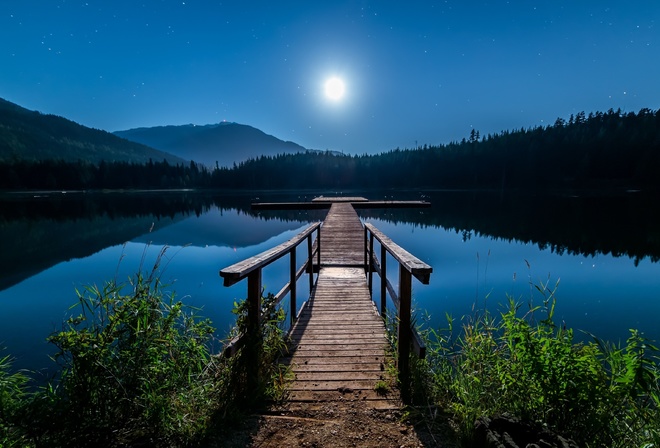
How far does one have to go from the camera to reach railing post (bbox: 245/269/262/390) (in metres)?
3.34

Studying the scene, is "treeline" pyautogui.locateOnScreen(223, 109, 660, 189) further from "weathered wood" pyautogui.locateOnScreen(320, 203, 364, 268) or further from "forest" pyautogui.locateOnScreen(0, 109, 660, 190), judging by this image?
"weathered wood" pyautogui.locateOnScreen(320, 203, 364, 268)

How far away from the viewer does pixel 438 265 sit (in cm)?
1847

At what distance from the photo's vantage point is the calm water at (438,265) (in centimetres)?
1017

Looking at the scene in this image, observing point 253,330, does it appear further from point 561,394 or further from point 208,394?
point 561,394

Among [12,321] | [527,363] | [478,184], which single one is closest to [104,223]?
[12,321]

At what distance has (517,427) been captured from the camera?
238 cm

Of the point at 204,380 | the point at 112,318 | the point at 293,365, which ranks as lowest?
the point at 293,365

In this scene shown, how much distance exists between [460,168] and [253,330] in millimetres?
112846

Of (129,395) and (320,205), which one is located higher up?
(320,205)

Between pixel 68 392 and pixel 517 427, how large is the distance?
345 centimetres

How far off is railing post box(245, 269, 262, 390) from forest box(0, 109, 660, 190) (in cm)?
9800

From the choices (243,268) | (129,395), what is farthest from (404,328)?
(129,395)

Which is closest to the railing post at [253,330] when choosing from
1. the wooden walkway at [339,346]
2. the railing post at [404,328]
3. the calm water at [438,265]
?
the wooden walkway at [339,346]

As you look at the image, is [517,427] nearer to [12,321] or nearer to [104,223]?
[12,321]
